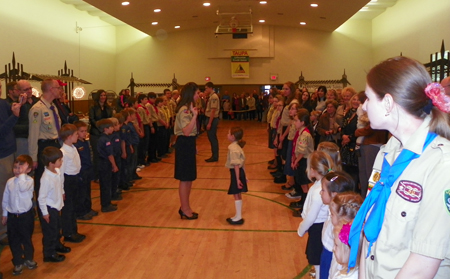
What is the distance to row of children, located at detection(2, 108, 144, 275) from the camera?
13.2ft

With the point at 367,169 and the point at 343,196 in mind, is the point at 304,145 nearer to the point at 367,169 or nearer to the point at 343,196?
the point at 367,169

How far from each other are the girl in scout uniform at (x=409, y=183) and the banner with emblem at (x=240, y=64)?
21.0 metres

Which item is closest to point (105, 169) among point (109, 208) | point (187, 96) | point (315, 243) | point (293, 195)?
point (109, 208)

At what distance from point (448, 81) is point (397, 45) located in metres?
14.3

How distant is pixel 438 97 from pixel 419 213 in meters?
0.34

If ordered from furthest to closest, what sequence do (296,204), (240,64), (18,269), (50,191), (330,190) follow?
(240,64) → (296,204) → (50,191) → (18,269) → (330,190)

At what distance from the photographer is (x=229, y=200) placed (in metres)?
6.67

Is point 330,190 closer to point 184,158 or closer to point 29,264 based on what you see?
point 29,264

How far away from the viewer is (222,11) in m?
17.2

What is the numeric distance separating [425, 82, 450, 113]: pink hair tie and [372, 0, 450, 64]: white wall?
1282cm

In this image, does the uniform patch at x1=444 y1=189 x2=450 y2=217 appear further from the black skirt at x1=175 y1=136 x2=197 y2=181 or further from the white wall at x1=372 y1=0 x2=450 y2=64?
the white wall at x1=372 y1=0 x2=450 y2=64

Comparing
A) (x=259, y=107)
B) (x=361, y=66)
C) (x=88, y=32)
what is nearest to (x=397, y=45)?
(x=361, y=66)

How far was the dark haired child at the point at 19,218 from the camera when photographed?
4.02m

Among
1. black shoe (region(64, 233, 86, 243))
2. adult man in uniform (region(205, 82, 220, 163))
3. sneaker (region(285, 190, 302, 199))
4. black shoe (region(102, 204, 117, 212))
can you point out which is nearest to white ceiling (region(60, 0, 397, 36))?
adult man in uniform (region(205, 82, 220, 163))
